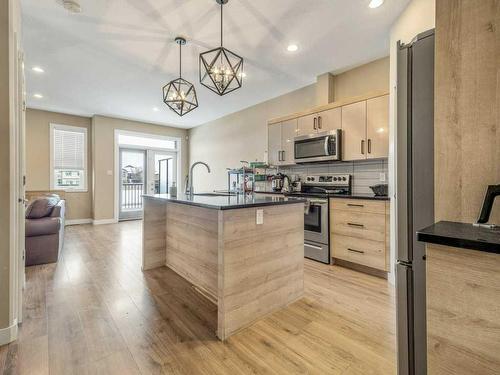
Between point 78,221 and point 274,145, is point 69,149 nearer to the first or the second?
point 78,221

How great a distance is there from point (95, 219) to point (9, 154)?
5.13m

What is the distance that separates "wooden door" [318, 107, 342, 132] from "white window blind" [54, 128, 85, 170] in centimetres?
604

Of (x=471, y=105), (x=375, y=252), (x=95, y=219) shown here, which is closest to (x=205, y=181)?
(x=95, y=219)

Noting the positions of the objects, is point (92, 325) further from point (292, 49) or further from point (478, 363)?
point (292, 49)

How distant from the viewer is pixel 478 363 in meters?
0.68

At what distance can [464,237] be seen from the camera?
0.69 metres

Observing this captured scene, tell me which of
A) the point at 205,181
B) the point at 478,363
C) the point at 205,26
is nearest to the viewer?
the point at 478,363

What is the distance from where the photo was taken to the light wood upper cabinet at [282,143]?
4090 millimetres

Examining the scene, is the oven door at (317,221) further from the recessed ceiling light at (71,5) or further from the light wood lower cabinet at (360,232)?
the recessed ceiling light at (71,5)

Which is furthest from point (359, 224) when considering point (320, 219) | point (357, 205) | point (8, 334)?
point (8, 334)

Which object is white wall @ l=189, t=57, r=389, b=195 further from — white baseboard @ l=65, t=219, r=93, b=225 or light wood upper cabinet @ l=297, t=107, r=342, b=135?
white baseboard @ l=65, t=219, r=93, b=225

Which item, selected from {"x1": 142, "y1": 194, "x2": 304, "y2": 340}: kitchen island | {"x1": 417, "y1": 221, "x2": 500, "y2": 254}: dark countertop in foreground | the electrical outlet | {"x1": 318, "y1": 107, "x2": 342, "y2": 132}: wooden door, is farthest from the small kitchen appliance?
{"x1": 417, "y1": 221, "x2": 500, "y2": 254}: dark countertop in foreground

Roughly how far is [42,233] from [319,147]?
Answer: 389 centimetres

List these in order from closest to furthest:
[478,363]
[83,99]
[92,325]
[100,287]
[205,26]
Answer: [478,363], [92,325], [100,287], [205,26], [83,99]
